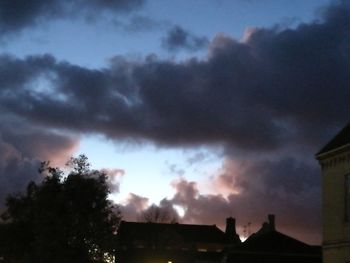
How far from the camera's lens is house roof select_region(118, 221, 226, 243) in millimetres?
87750

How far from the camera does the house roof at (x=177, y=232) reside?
87.8m

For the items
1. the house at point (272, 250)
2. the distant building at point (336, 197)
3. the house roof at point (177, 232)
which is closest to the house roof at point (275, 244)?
the house at point (272, 250)

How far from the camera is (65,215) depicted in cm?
4322

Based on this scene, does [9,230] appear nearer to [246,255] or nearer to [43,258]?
[43,258]

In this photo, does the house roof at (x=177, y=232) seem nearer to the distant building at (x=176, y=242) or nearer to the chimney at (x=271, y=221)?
the distant building at (x=176, y=242)

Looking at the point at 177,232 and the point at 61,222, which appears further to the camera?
the point at 177,232

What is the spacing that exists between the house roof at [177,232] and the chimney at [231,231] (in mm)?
729

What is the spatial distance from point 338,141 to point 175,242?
57.7 metres

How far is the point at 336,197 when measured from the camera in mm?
30359

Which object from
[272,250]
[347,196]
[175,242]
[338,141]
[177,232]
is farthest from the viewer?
[177,232]

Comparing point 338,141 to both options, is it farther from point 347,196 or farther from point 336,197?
point 347,196

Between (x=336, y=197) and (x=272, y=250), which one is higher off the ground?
(x=272, y=250)

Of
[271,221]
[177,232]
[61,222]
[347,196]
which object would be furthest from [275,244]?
[177,232]

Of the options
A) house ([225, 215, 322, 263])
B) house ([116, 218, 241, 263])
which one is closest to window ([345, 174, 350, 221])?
house ([225, 215, 322, 263])
